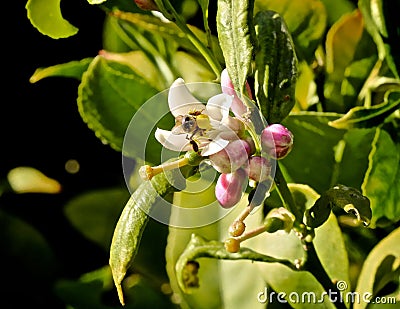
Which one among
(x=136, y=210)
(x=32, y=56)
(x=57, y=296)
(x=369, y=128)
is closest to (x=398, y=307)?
(x=369, y=128)

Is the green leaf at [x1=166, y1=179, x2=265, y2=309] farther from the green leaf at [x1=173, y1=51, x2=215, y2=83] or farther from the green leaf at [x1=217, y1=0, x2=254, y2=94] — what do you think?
the green leaf at [x1=217, y1=0, x2=254, y2=94]

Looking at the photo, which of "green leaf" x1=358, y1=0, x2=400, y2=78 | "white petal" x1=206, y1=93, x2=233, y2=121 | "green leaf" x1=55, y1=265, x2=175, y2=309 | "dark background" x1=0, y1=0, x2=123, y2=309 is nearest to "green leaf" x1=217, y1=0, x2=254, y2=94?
"white petal" x1=206, y1=93, x2=233, y2=121

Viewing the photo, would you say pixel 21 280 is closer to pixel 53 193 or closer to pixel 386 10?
pixel 53 193

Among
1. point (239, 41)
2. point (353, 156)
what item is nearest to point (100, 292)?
point (353, 156)

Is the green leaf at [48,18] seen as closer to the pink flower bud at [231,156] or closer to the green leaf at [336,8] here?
the pink flower bud at [231,156]

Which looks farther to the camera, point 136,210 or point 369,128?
point 369,128
